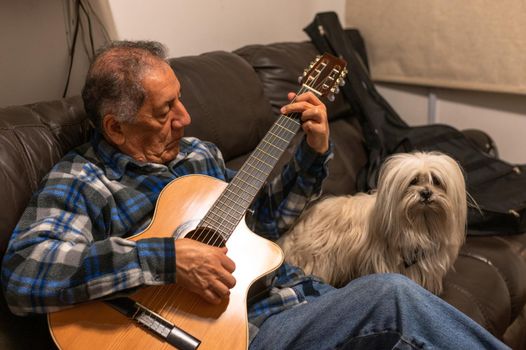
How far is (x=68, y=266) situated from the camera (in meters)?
0.99

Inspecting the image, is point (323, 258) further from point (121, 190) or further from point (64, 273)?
point (64, 273)

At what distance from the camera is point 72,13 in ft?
5.85

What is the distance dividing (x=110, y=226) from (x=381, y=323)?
0.69 m

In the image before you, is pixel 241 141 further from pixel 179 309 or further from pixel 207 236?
pixel 179 309

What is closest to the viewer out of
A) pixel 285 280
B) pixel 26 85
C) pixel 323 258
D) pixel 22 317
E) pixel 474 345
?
pixel 474 345

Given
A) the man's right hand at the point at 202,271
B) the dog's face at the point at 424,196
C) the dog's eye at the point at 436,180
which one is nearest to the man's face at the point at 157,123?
the man's right hand at the point at 202,271

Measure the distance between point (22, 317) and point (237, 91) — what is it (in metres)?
1.13

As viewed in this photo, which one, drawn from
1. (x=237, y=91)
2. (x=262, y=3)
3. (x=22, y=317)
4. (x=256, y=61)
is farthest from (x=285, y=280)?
(x=262, y=3)

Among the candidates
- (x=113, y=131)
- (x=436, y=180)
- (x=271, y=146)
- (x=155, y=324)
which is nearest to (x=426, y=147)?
(x=436, y=180)

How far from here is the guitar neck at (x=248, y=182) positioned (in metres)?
1.15

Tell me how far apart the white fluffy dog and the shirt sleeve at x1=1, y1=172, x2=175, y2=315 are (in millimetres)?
643

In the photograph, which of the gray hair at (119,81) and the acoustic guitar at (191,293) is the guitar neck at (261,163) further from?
the gray hair at (119,81)

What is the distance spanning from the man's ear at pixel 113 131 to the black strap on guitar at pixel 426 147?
1.13 metres

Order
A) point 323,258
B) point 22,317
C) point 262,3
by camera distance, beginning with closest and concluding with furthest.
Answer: point 22,317, point 323,258, point 262,3
